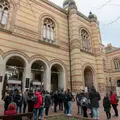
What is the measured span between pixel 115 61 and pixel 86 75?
18604mm

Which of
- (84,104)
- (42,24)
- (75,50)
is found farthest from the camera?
(75,50)

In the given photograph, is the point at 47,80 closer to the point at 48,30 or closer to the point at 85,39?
the point at 48,30

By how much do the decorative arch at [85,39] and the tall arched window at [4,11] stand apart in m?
9.27

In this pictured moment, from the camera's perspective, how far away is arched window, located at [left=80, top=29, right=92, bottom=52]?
18369mm

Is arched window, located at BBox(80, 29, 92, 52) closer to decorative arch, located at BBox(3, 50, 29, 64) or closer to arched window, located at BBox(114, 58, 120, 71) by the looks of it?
decorative arch, located at BBox(3, 50, 29, 64)

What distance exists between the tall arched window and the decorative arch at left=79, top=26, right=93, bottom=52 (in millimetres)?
9267

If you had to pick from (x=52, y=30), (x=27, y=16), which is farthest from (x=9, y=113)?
(x=52, y=30)

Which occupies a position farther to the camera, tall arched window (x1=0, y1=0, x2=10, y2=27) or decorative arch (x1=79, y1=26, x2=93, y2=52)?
decorative arch (x1=79, y1=26, x2=93, y2=52)

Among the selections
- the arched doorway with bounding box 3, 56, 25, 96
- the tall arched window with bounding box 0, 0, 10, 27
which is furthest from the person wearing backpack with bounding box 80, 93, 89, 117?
the tall arched window with bounding box 0, 0, 10, 27

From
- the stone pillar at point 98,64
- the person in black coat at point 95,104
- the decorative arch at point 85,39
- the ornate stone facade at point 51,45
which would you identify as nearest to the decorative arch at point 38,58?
the ornate stone facade at point 51,45

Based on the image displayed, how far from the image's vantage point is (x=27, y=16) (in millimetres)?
13836

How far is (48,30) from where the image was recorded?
1550 centimetres

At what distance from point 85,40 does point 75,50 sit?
12.2ft

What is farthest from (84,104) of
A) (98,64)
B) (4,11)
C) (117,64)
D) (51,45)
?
(117,64)
